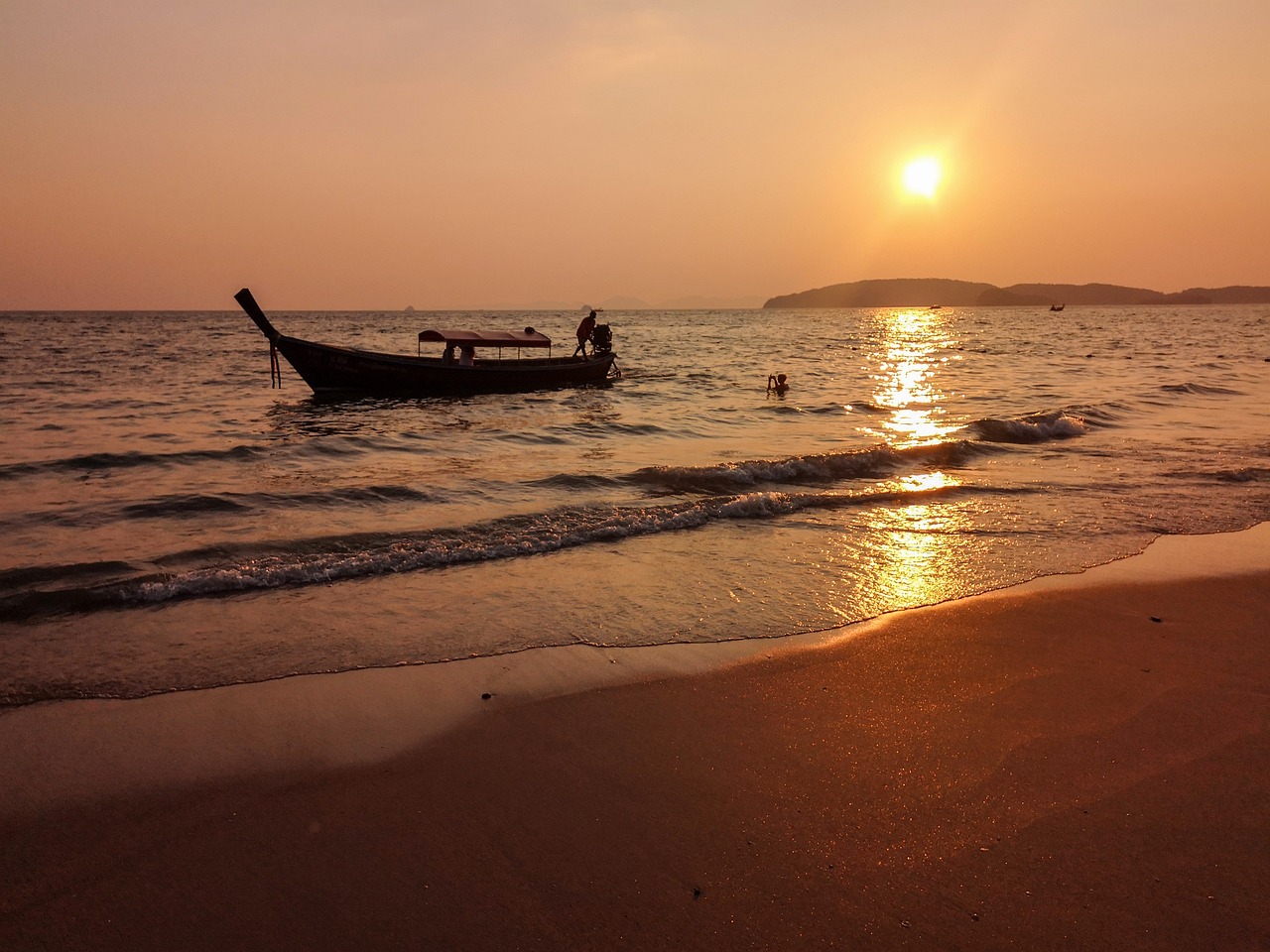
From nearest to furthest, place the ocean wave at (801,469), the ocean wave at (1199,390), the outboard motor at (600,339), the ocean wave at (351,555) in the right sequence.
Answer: the ocean wave at (351,555), the ocean wave at (801,469), the ocean wave at (1199,390), the outboard motor at (600,339)

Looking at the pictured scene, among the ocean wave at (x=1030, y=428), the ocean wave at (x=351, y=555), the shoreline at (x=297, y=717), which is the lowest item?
the shoreline at (x=297, y=717)

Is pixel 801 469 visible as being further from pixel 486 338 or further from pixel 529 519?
pixel 486 338

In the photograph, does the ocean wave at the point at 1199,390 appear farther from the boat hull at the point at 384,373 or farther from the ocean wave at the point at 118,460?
the ocean wave at the point at 118,460

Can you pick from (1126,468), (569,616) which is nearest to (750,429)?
(1126,468)

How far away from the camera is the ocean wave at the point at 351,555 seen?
25.8 ft

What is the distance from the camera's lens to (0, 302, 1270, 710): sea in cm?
698

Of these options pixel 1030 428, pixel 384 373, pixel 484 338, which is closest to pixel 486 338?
pixel 484 338

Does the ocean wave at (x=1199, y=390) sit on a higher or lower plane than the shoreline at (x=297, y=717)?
higher

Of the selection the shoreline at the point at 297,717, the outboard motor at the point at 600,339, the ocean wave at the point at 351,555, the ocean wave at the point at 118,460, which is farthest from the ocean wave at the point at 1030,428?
the outboard motor at the point at 600,339

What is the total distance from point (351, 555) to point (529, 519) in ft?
8.66

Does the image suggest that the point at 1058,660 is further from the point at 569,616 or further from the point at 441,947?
the point at 441,947

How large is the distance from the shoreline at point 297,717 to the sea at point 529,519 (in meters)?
0.23

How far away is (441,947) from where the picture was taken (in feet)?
10.6

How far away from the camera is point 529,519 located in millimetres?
A: 11094
